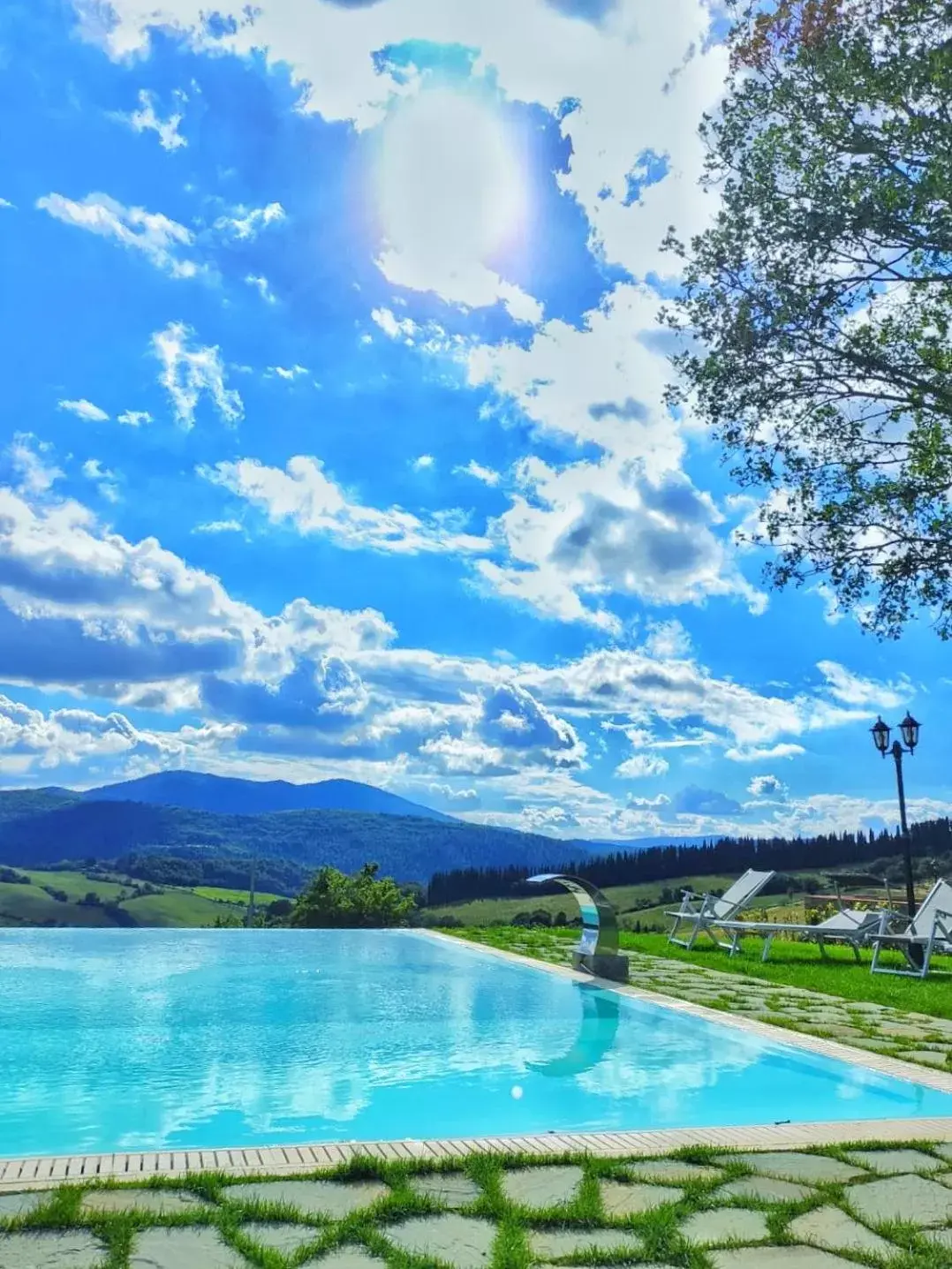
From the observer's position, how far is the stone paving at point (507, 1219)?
302 centimetres

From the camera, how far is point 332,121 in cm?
1402

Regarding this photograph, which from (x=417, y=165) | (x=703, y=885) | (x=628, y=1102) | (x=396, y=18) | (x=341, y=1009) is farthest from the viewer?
(x=703, y=885)

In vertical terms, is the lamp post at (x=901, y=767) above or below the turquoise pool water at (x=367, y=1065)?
above

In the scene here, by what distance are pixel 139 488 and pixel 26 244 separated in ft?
22.4

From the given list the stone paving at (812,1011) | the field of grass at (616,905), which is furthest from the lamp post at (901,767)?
the stone paving at (812,1011)

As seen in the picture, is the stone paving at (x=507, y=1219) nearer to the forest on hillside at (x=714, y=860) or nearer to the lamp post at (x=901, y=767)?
the lamp post at (x=901, y=767)

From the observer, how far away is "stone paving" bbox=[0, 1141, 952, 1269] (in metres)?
3.02

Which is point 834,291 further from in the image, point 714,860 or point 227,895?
point 227,895

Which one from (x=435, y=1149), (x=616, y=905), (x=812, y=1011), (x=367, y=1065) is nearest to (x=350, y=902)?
(x=616, y=905)

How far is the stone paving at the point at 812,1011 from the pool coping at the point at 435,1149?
1.37 metres

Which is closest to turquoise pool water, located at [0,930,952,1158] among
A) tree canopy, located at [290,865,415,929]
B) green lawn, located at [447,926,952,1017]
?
green lawn, located at [447,926,952,1017]

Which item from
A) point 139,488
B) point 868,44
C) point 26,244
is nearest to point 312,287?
point 26,244

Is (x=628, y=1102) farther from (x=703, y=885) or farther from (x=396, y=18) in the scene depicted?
(x=703, y=885)

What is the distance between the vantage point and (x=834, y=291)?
8.44 meters
